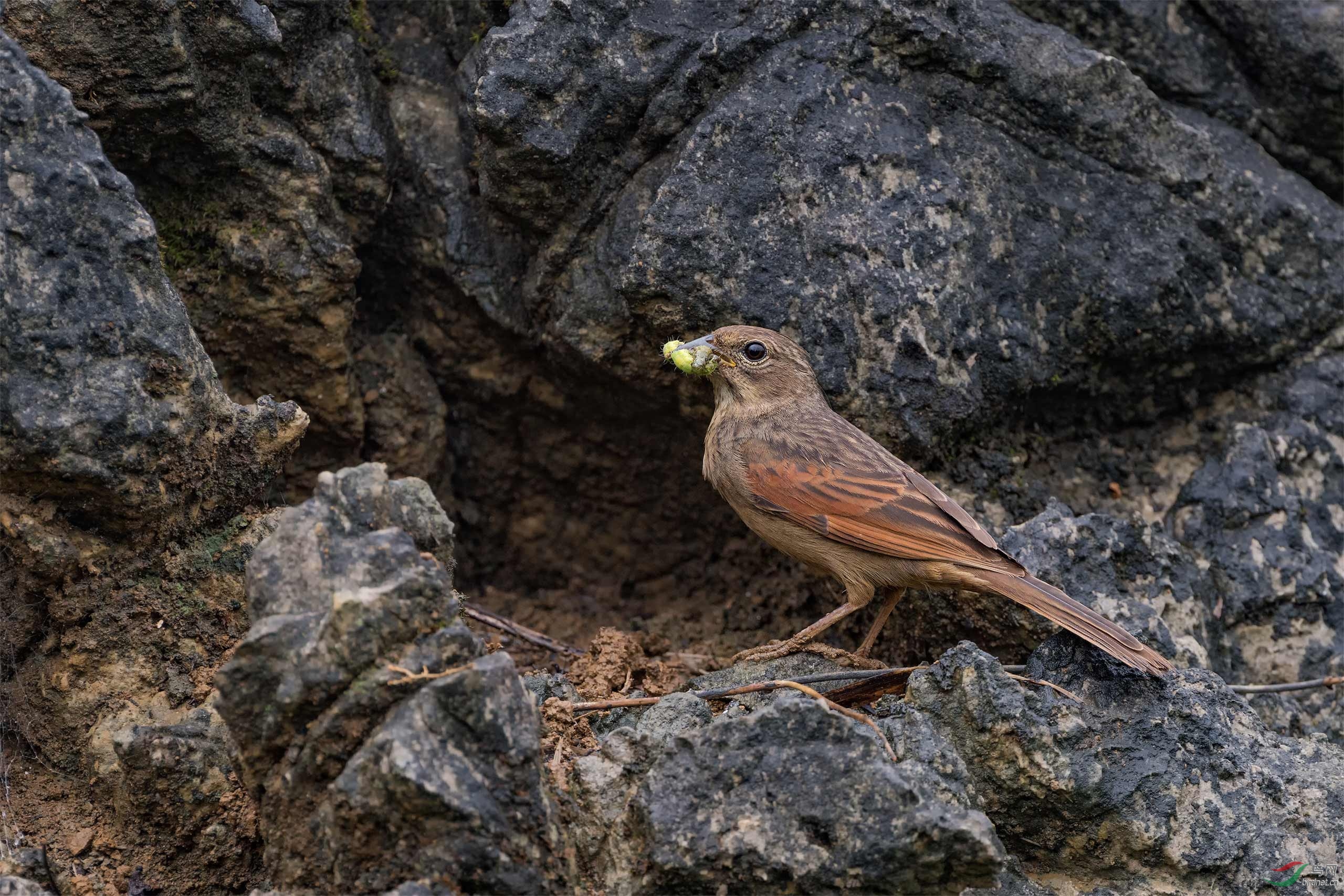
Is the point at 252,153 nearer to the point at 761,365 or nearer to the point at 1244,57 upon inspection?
the point at 761,365

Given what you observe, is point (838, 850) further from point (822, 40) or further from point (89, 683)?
point (822, 40)

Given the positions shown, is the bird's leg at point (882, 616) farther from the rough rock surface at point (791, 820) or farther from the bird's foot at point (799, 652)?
the rough rock surface at point (791, 820)

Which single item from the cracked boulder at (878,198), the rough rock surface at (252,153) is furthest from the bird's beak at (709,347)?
the rough rock surface at (252,153)

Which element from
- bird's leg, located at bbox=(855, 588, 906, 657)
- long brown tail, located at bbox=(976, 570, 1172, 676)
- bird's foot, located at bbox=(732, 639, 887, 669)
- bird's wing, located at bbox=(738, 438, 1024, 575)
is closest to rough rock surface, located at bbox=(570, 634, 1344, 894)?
long brown tail, located at bbox=(976, 570, 1172, 676)

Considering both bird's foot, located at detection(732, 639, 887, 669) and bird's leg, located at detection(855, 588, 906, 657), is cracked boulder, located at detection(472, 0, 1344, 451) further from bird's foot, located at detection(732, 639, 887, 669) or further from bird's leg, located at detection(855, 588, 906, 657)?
bird's foot, located at detection(732, 639, 887, 669)

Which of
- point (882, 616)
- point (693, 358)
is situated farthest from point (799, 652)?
point (693, 358)

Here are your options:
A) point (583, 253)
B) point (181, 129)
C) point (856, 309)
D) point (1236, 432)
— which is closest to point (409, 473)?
point (583, 253)
